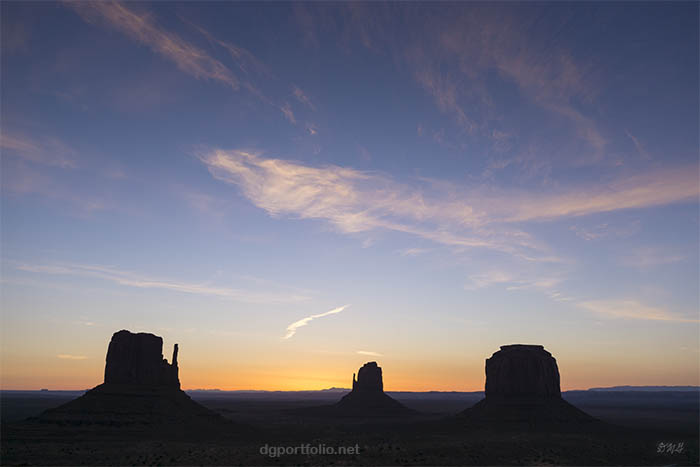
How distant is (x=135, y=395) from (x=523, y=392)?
65579 mm

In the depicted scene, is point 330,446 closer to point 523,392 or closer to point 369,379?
point 523,392

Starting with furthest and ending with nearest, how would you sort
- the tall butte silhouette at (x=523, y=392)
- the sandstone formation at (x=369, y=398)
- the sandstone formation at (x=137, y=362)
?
the sandstone formation at (x=369, y=398)
the tall butte silhouette at (x=523, y=392)
the sandstone formation at (x=137, y=362)

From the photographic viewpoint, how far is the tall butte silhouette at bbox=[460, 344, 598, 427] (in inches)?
3093

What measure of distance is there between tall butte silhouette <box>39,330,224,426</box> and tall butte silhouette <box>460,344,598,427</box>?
154 ft

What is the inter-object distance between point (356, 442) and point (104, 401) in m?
38.8

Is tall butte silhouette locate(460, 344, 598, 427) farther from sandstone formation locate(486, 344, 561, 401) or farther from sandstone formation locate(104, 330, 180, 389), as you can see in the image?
sandstone formation locate(104, 330, 180, 389)

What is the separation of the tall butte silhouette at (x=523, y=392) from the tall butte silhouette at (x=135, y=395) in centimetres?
4697

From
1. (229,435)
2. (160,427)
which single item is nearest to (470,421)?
(229,435)

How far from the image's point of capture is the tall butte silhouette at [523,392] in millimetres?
78562

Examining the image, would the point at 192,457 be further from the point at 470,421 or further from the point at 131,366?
the point at 470,421

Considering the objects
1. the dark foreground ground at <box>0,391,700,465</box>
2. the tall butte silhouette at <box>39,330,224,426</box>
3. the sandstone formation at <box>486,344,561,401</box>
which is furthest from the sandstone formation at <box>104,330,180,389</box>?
the sandstone formation at <box>486,344,561,401</box>

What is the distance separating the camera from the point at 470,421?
81375 millimetres
